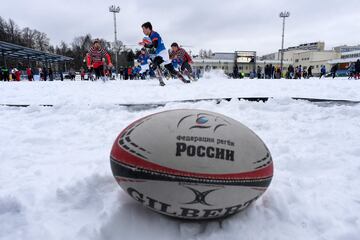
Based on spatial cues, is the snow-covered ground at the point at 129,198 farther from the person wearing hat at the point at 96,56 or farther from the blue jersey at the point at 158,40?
the person wearing hat at the point at 96,56

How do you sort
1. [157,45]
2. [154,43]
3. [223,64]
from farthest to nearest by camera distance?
1. [223,64]
2. [157,45]
3. [154,43]

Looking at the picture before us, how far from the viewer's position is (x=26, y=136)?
3.60 m

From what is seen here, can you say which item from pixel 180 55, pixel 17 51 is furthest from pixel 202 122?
pixel 17 51

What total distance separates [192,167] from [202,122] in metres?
0.32

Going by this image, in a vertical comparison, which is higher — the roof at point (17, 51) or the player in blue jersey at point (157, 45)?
the roof at point (17, 51)

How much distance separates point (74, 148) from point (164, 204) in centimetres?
193

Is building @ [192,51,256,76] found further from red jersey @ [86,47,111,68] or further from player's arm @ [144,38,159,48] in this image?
player's arm @ [144,38,159,48]

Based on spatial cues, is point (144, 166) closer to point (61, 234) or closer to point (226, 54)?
point (61, 234)

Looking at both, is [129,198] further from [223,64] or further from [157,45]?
[223,64]

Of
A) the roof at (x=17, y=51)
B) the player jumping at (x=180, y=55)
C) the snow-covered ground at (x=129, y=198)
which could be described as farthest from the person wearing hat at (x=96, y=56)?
the roof at (x=17, y=51)

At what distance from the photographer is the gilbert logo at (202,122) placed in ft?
5.77

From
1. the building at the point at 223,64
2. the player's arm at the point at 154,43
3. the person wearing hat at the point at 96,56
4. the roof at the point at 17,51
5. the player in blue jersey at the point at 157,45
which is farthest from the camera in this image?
the building at the point at 223,64

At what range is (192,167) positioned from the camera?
162 centimetres

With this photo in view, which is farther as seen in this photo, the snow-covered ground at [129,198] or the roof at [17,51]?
the roof at [17,51]
